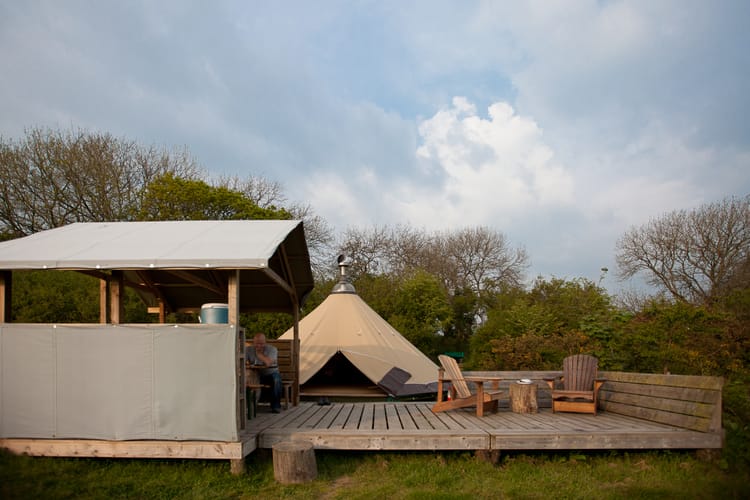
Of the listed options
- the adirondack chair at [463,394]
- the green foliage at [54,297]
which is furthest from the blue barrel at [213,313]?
the green foliage at [54,297]

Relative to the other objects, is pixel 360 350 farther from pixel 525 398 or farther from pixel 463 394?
pixel 525 398

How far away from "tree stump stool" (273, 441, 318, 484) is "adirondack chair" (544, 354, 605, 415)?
10.5 feet

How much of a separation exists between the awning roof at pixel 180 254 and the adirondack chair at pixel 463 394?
7.46ft

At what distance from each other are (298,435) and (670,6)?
7331 mm

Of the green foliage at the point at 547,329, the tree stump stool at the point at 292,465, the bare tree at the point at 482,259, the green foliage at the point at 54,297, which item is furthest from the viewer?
the bare tree at the point at 482,259

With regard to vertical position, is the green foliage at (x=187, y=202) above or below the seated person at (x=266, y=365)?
above

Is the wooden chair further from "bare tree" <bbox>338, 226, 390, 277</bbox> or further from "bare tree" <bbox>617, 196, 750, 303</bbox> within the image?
"bare tree" <bbox>338, 226, 390, 277</bbox>

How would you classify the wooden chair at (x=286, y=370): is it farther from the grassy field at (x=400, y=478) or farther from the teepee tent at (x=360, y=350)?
the teepee tent at (x=360, y=350)

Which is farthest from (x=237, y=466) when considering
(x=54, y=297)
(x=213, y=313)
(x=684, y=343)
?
(x=54, y=297)

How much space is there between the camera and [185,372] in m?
4.86

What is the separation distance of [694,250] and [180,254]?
57.3 ft

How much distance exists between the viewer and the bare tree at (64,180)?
15680 mm

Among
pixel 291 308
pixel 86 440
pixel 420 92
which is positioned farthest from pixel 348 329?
pixel 86 440

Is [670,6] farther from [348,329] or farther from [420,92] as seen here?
[348,329]
